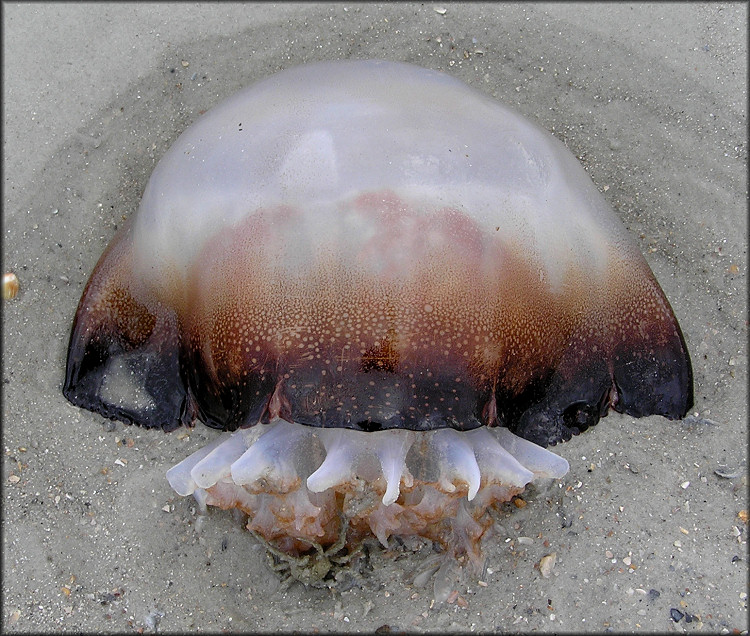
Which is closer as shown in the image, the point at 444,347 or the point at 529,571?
the point at 444,347

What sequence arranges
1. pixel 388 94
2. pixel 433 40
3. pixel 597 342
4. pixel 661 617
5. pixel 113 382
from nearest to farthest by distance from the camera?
pixel 388 94 < pixel 597 342 < pixel 113 382 < pixel 661 617 < pixel 433 40

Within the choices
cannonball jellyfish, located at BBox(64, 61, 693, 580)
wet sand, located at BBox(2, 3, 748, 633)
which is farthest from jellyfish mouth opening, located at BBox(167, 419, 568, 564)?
wet sand, located at BBox(2, 3, 748, 633)

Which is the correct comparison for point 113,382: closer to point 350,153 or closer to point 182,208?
point 182,208

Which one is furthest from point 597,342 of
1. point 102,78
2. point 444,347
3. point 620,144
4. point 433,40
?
point 102,78

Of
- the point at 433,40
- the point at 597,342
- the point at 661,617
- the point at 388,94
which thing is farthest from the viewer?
the point at 433,40

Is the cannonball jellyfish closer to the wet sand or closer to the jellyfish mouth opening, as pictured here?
the jellyfish mouth opening

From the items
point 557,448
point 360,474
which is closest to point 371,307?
point 360,474

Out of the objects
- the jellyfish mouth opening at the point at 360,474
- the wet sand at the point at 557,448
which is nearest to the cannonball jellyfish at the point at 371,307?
the jellyfish mouth opening at the point at 360,474
